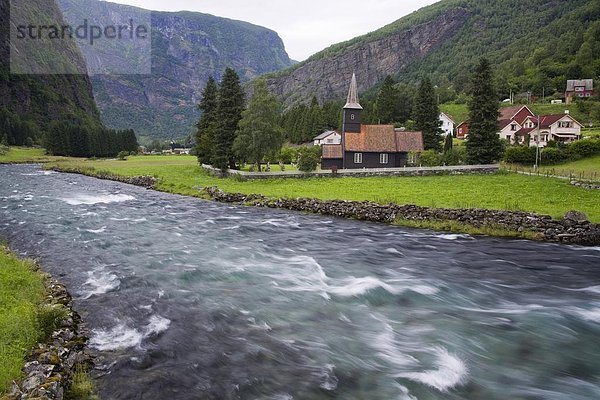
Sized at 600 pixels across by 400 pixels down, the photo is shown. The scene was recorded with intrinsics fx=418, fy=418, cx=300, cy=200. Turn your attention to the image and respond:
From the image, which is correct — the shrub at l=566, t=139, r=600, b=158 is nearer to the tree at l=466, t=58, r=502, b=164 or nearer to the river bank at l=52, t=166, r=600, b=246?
the tree at l=466, t=58, r=502, b=164

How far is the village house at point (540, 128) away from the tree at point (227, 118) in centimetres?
4354

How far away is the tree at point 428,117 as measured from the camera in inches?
2936

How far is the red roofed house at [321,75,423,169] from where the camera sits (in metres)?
63.9

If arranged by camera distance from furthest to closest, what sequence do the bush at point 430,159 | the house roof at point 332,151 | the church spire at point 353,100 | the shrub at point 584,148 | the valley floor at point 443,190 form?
the church spire at point 353,100, the house roof at point 332,151, the bush at point 430,159, the shrub at point 584,148, the valley floor at point 443,190

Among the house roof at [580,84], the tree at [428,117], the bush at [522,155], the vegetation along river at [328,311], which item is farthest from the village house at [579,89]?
the vegetation along river at [328,311]

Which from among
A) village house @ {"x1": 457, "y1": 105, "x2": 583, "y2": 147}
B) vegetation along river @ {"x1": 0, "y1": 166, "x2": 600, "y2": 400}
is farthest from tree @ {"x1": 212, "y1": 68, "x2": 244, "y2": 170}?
village house @ {"x1": 457, "y1": 105, "x2": 583, "y2": 147}

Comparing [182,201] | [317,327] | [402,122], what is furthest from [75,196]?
[402,122]

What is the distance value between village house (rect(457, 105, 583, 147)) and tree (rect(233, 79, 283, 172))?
41.5 metres

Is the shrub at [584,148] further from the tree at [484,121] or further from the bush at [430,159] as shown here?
the bush at [430,159]

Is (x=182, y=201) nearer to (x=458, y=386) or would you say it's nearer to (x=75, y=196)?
(x=75, y=196)

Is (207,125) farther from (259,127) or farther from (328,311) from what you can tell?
(328,311)

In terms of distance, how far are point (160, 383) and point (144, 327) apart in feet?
11.4

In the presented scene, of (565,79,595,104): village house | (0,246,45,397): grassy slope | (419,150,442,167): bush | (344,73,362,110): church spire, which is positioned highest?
(565,79,595,104): village house

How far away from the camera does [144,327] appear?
13234 millimetres
